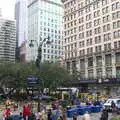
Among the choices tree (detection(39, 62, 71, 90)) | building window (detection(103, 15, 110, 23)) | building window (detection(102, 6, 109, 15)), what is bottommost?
tree (detection(39, 62, 71, 90))

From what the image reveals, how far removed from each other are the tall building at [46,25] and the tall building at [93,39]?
52581mm

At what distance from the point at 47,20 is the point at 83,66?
254 ft

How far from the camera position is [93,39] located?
97.4 meters

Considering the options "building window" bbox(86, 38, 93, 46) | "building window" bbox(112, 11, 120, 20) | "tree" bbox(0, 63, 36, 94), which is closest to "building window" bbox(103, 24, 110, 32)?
"building window" bbox(112, 11, 120, 20)

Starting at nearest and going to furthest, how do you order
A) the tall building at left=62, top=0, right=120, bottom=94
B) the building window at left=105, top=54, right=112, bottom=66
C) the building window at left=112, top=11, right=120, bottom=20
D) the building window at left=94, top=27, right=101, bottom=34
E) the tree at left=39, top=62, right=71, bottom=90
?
the tree at left=39, top=62, right=71, bottom=90 < the tall building at left=62, top=0, right=120, bottom=94 < the building window at left=112, top=11, right=120, bottom=20 < the building window at left=105, top=54, right=112, bottom=66 < the building window at left=94, top=27, right=101, bottom=34

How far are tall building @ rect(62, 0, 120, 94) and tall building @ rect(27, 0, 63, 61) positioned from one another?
52581 millimetres

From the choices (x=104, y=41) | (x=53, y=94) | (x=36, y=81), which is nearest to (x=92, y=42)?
(x=104, y=41)

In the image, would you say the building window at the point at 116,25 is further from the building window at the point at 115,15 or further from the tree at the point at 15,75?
the tree at the point at 15,75

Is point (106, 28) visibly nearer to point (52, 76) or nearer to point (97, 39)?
point (97, 39)

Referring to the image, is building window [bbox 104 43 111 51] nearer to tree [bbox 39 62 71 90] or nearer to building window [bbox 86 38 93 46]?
building window [bbox 86 38 93 46]

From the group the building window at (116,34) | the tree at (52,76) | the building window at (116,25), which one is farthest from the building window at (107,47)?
the tree at (52,76)

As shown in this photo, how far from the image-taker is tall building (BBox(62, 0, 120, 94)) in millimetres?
87562

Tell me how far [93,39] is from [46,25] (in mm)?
77790

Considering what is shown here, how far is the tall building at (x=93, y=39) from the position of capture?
3447 inches
